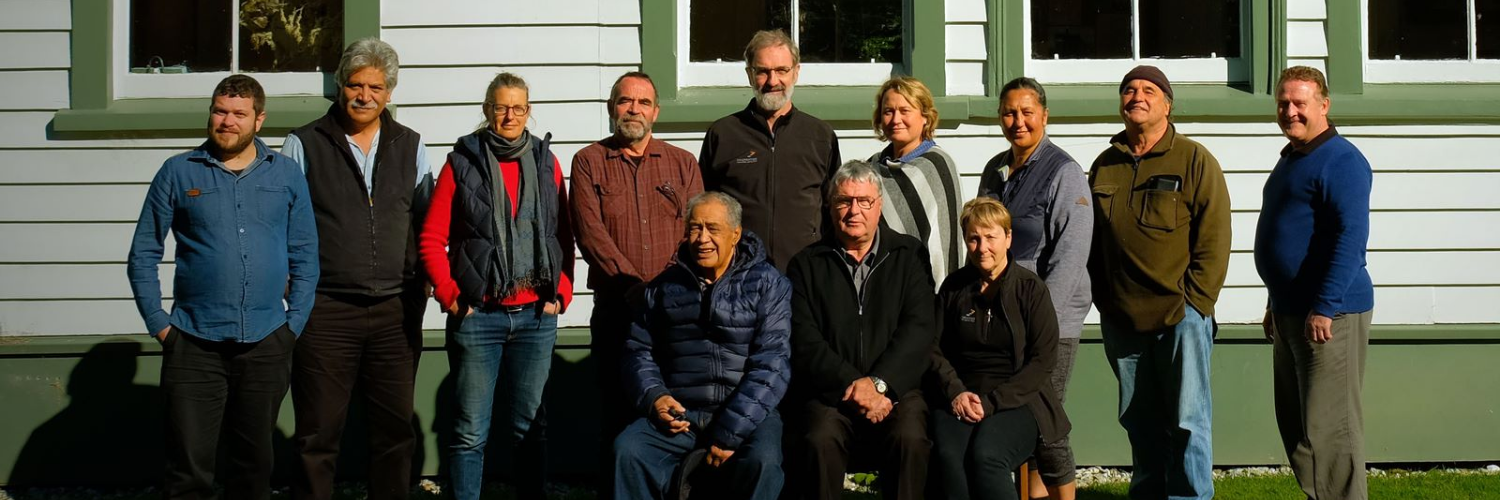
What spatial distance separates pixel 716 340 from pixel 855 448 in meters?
0.57

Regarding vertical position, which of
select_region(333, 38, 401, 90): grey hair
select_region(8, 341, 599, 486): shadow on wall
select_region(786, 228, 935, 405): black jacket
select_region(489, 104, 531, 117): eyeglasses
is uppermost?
select_region(333, 38, 401, 90): grey hair

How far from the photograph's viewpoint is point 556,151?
5.89m

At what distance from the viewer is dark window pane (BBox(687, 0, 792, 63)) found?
609 centimetres

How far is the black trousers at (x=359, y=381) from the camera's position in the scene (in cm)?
454

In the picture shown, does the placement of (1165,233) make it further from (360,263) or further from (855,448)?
(360,263)

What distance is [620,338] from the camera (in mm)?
4574

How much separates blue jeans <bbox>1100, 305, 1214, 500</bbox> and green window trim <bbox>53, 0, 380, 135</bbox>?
358 cm

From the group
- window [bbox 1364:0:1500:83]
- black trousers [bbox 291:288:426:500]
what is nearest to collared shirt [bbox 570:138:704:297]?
black trousers [bbox 291:288:426:500]

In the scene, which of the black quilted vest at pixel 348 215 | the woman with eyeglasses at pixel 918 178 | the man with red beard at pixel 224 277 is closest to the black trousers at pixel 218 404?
the man with red beard at pixel 224 277

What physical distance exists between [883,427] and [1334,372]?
5.26 feet

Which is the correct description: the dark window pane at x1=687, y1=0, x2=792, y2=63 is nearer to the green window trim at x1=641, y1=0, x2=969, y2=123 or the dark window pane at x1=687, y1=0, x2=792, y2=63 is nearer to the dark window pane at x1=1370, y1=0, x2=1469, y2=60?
the green window trim at x1=641, y1=0, x2=969, y2=123

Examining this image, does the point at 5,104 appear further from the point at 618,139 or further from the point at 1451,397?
the point at 1451,397

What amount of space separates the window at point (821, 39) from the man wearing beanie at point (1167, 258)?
1730 mm

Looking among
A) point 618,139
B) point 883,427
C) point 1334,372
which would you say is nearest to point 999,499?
point 883,427
